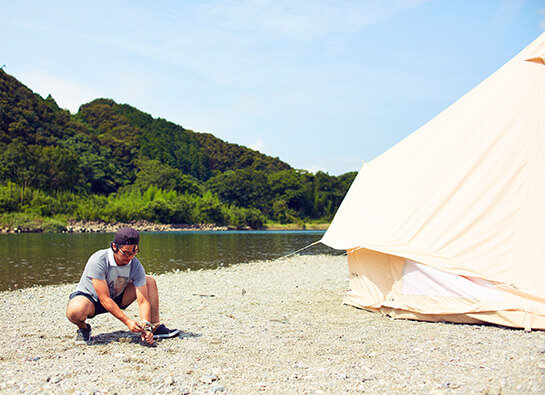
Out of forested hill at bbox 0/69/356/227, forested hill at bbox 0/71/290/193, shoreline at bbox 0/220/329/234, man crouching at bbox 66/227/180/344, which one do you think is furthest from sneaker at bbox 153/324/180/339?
forested hill at bbox 0/71/290/193

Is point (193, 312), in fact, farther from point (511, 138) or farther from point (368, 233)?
point (511, 138)

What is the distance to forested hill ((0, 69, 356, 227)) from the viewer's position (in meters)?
81.5

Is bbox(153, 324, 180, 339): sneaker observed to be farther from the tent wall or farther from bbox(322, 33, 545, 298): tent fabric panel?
the tent wall

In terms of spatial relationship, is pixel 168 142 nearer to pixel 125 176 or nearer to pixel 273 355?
pixel 125 176

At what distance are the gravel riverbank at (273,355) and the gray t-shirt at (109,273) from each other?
0.87m

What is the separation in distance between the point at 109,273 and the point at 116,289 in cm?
36

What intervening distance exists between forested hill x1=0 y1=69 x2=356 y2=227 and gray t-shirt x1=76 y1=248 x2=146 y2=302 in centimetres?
6971

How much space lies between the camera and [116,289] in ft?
19.8

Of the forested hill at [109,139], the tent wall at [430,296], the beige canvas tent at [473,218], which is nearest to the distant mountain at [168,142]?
the forested hill at [109,139]

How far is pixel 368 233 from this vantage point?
830cm

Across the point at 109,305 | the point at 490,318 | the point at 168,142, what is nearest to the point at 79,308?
the point at 109,305

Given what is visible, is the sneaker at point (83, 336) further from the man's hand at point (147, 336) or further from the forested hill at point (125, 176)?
the forested hill at point (125, 176)

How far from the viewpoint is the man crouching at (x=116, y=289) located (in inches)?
221

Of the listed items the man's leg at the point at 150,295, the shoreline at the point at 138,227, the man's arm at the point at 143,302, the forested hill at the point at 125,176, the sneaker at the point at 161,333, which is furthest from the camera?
the forested hill at the point at 125,176
